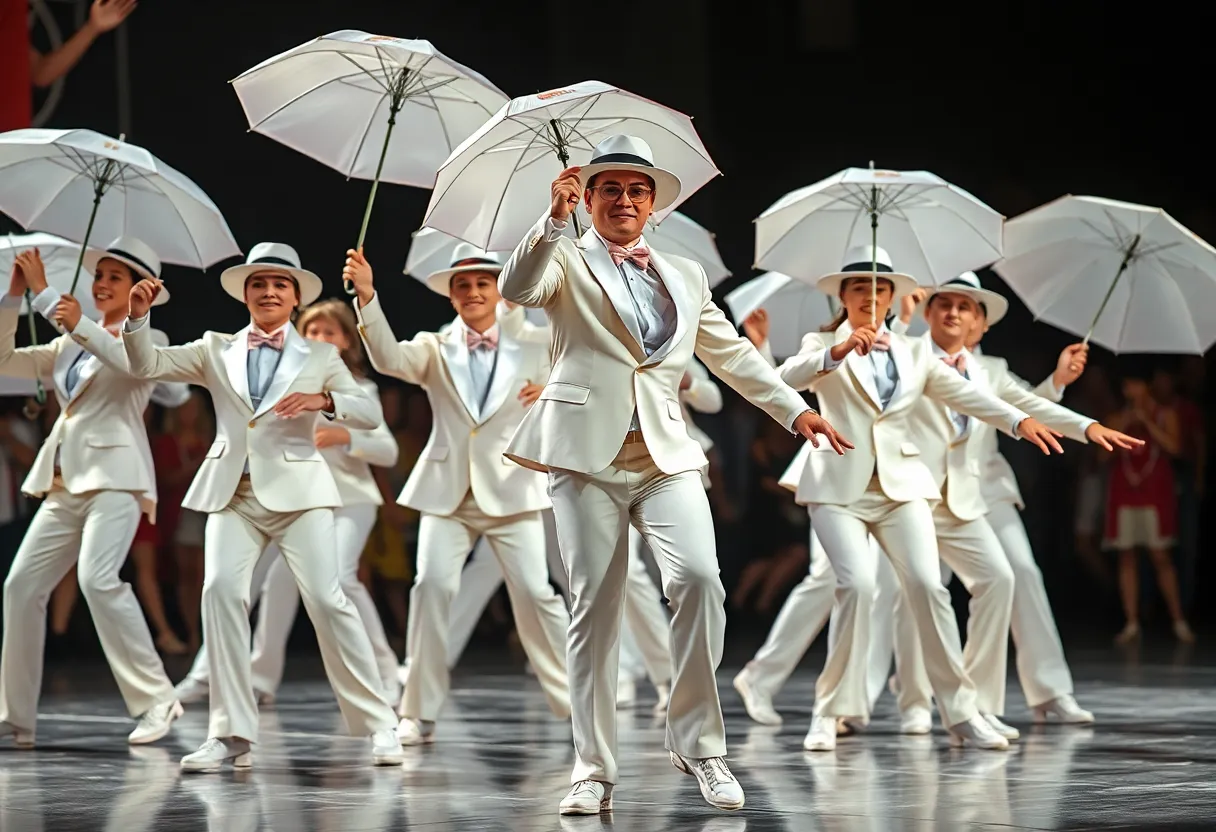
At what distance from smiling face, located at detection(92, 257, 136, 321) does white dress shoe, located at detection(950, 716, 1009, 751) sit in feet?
11.2

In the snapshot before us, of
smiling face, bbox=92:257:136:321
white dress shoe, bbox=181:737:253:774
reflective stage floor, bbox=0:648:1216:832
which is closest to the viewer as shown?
reflective stage floor, bbox=0:648:1216:832

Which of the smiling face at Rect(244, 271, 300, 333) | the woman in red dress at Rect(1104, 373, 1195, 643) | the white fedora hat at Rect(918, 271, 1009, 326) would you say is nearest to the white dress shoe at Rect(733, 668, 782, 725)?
the white fedora hat at Rect(918, 271, 1009, 326)

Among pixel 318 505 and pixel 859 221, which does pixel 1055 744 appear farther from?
pixel 318 505

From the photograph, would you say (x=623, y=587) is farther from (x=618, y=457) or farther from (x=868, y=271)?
(x=868, y=271)

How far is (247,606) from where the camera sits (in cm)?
576

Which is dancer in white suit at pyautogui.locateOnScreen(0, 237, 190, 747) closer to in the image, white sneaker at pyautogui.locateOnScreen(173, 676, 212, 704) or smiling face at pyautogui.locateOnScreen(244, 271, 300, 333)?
smiling face at pyautogui.locateOnScreen(244, 271, 300, 333)

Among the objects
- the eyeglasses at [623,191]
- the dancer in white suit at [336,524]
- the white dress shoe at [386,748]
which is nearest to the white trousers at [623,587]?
the eyeglasses at [623,191]

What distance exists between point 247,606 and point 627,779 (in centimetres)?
144

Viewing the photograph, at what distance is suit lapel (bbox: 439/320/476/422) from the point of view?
648 centimetres

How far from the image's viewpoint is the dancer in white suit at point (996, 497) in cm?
651

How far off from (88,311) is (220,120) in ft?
14.0

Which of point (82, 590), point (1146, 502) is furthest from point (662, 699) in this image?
point (1146, 502)

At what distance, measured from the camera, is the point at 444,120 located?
6.09m

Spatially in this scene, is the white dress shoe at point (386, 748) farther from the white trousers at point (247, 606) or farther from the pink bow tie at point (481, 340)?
the pink bow tie at point (481, 340)
